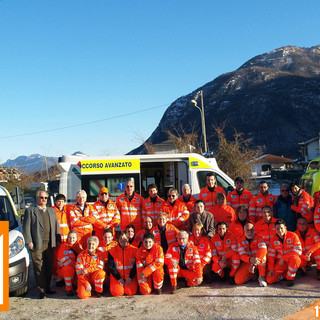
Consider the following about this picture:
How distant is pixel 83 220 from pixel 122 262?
46.7 inches

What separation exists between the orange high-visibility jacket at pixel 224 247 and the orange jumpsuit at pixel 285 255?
2.03 feet

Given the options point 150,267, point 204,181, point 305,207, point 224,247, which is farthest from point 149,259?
point 204,181

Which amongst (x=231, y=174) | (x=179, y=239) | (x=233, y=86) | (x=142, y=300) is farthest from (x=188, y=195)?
(x=233, y=86)

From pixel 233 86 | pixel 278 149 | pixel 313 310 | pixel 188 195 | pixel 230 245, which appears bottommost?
pixel 313 310

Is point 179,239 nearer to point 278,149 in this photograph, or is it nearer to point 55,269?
point 55,269

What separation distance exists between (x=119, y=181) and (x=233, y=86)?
131m

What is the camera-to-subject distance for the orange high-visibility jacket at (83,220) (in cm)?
629

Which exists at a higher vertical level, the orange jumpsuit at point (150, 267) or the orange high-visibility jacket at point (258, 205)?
the orange high-visibility jacket at point (258, 205)

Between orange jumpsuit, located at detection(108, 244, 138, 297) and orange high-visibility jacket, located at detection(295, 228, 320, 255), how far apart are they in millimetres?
2934

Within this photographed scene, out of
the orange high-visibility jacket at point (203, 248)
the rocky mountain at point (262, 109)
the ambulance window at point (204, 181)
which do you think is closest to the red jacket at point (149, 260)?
the orange high-visibility jacket at point (203, 248)

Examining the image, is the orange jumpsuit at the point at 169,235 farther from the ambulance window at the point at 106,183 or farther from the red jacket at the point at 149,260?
the ambulance window at the point at 106,183

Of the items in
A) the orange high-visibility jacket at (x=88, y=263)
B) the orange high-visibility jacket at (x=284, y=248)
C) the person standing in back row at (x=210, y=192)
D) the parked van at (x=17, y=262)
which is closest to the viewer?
the parked van at (x=17, y=262)

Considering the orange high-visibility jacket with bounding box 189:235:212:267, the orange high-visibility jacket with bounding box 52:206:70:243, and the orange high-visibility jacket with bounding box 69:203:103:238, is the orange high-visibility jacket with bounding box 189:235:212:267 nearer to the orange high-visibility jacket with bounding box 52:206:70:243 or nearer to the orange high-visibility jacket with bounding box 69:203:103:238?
the orange high-visibility jacket with bounding box 69:203:103:238

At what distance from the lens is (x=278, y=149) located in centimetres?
9750
